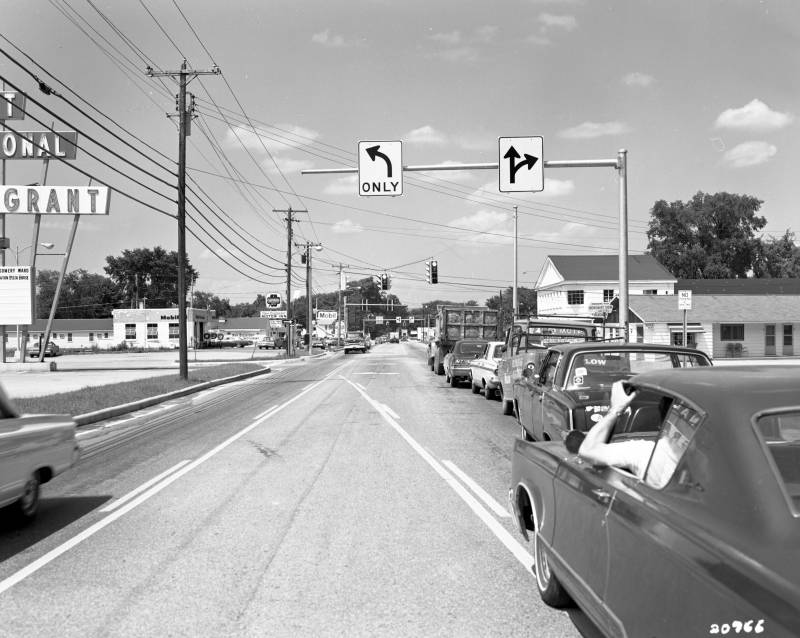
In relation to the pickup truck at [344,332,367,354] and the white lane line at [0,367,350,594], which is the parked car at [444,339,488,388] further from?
the pickup truck at [344,332,367,354]

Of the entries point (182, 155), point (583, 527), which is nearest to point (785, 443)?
point (583, 527)

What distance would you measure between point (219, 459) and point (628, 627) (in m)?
7.81

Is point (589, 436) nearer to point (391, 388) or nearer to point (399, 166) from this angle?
point (399, 166)

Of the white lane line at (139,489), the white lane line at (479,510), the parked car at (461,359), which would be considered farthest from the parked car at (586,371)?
the parked car at (461,359)

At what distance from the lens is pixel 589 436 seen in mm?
3910

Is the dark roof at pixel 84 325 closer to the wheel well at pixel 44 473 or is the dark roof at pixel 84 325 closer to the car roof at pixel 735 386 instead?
the wheel well at pixel 44 473

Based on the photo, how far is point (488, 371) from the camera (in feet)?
62.2

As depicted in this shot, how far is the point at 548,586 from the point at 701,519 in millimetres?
2020

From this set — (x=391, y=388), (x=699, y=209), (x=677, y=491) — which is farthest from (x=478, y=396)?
(x=699, y=209)

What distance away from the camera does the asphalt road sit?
4.23 m

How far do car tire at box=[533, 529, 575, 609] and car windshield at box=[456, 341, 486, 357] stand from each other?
19.2 metres

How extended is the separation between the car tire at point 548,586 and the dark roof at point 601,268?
2437 inches

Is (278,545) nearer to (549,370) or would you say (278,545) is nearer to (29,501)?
(29,501)

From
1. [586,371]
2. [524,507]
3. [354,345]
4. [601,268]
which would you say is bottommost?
[354,345]
